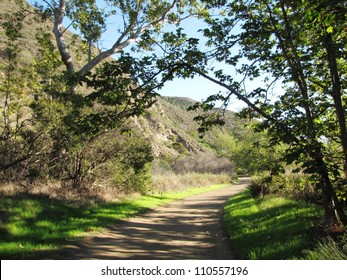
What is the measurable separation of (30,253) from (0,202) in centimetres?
393

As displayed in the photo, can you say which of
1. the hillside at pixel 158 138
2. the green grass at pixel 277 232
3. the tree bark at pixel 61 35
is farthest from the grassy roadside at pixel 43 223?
the tree bark at pixel 61 35

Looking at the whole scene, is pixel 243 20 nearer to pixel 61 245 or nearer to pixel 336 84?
pixel 336 84

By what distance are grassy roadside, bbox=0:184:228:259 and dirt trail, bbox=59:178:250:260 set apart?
1.88 feet

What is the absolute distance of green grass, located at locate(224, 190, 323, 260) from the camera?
640 cm

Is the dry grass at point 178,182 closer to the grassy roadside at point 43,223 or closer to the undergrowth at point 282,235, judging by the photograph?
the grassy roadside at point 43,223

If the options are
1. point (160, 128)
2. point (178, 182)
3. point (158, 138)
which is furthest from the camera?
point (160, 128)

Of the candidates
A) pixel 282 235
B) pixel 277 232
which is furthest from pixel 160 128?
pixel 282 235

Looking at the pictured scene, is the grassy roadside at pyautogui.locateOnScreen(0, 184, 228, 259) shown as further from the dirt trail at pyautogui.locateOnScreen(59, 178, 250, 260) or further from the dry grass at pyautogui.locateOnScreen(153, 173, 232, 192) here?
the dry grass at pyautogui.locateOnScreen(153, 173, 232, 192)

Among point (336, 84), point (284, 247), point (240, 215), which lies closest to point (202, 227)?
point (240, 215)

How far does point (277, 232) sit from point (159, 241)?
3311 mm

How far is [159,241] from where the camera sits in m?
9.20

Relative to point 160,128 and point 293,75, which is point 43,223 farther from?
point 160,128

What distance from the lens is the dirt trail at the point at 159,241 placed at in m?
7.46

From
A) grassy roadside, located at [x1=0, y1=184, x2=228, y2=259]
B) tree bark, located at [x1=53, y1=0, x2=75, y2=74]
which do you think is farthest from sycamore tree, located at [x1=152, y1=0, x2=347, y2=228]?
tree bark, located at [x1=53, y1=0, x2=75, y2=74]
